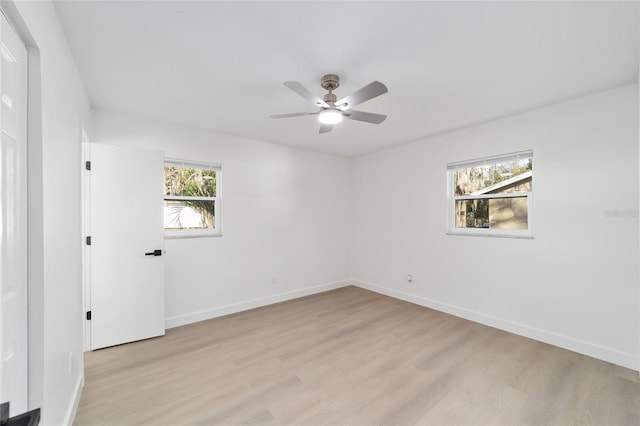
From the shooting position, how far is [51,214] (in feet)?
4.45

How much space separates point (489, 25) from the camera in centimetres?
165

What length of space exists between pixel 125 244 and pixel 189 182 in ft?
3.47

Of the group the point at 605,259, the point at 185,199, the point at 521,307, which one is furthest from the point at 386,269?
the point at 185,199

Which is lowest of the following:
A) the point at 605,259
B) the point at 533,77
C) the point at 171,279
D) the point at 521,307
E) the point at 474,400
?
the point at 474,400

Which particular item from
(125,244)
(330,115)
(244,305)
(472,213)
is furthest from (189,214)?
(472,213)

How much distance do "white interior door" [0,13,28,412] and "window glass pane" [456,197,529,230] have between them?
13.2 feet

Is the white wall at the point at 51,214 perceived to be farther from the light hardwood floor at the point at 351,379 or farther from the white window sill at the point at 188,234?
the white window sill at the point at 188,234

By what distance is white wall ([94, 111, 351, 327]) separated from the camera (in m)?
3.29

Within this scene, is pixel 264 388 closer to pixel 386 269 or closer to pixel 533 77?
pixel 386 269

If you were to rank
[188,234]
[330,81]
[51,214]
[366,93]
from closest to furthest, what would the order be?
[51,214]
[366,93]
[330,81]
[188,234]

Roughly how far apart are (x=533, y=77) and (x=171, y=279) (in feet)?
13.7

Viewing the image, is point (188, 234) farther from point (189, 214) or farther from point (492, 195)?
point (492, 195)

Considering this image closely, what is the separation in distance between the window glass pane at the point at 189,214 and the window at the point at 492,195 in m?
3.27

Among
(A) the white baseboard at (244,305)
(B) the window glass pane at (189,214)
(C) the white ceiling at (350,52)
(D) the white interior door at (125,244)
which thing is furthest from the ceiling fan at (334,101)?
(A) the white baseboard at (244,305)
